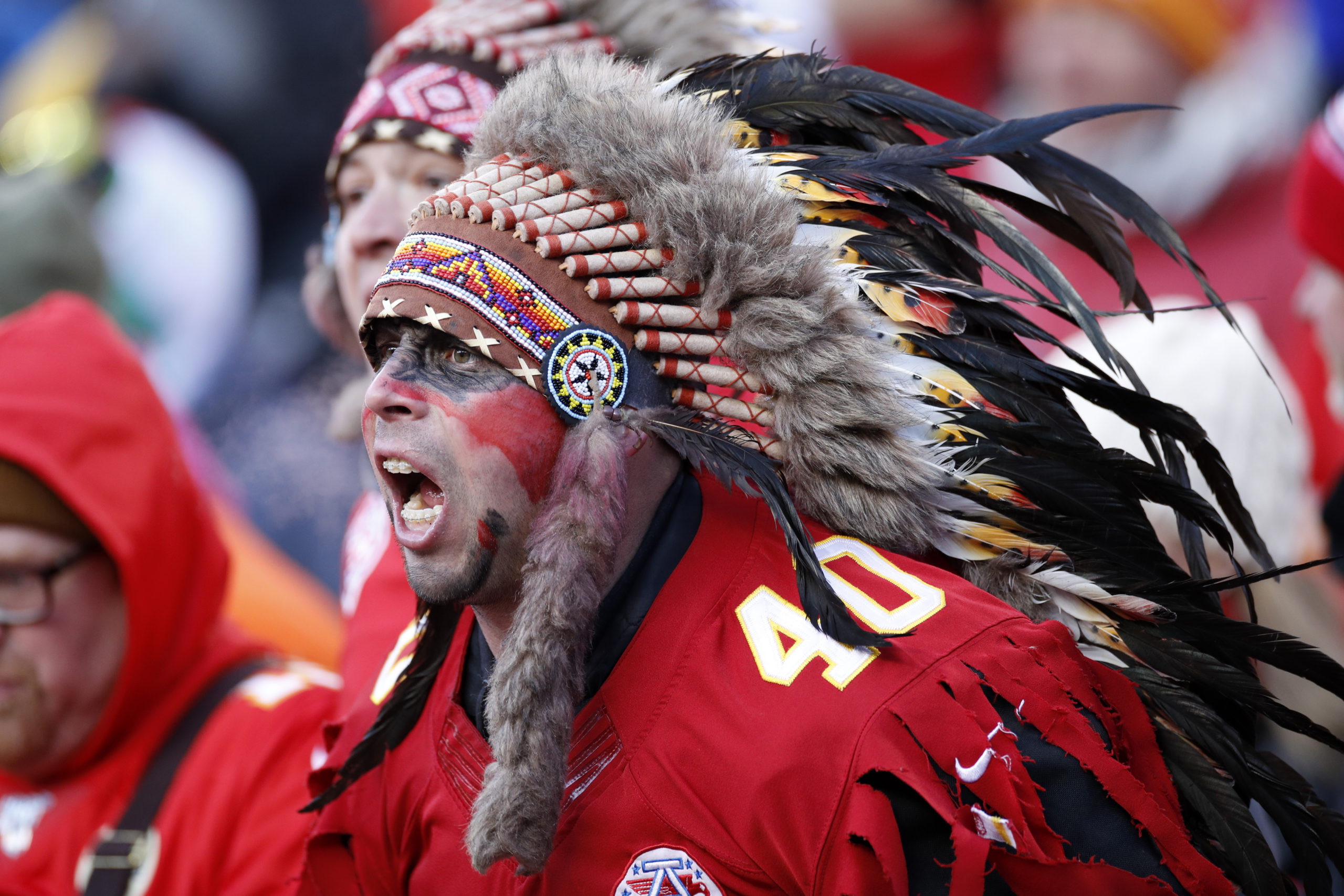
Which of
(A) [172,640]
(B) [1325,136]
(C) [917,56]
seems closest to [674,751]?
(A) [172,640]

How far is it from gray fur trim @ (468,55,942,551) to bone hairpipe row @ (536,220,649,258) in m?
0.02

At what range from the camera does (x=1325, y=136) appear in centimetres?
356

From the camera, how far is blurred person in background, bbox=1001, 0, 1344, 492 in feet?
15.0

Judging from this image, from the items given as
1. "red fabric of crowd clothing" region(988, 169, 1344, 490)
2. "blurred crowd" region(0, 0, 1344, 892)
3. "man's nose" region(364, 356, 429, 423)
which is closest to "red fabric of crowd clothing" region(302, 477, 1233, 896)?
"man's nose" region(364, 356, 429, 423)

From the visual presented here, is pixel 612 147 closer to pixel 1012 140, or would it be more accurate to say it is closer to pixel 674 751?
pixel 1012 140

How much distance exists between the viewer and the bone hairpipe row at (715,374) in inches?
73.9

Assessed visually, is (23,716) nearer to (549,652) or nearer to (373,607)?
(373,607)

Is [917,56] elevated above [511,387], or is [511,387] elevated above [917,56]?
[917,56]

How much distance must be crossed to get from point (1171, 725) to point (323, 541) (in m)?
4.56

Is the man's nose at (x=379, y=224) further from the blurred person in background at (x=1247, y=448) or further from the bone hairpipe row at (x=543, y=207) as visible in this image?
the blurred person in background at (x=1247, y=448)

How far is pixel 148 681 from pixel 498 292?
169 cm

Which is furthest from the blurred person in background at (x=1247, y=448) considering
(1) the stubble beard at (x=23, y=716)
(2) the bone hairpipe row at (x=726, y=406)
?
(1) the stubble beard at (x=23, y=716)

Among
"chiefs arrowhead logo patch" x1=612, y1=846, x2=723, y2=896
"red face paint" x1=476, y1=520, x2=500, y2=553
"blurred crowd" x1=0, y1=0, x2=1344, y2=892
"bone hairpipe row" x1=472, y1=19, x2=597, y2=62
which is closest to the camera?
"chiefs arrowhead logo patch" x1=612, y1=846, x2=723, y2=896

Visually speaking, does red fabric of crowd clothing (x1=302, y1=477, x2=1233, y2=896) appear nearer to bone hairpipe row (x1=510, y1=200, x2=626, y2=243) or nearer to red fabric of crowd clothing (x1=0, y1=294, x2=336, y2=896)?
bone hairpipe row (x1=510, y1=200, x2=626, y2=243)
